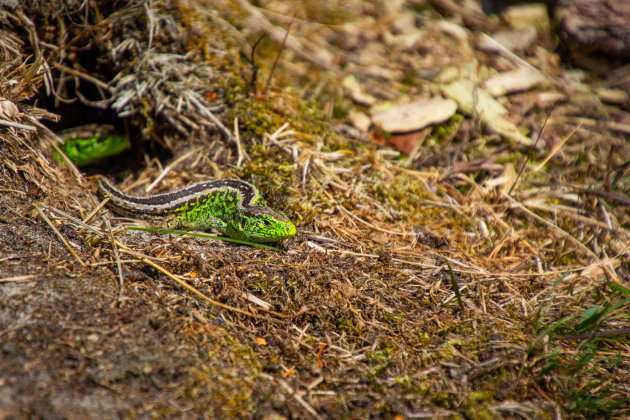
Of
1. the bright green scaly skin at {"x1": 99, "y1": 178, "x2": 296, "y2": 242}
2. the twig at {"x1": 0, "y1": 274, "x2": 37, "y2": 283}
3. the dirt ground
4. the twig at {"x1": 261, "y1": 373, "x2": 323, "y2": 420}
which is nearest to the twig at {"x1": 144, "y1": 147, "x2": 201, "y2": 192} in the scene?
the dirt ground

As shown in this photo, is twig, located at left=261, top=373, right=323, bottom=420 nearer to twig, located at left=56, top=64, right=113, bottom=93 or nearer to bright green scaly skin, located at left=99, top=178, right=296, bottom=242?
bright green scaly skin, located at left=99, top=178, right=296, bottom=242

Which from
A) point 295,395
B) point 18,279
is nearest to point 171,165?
point 18,279

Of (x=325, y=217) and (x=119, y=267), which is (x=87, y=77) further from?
(x=325, y=217)

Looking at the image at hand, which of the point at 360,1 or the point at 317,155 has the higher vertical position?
the point at 360,1

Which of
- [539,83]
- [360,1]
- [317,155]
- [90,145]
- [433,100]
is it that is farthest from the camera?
[360,1]

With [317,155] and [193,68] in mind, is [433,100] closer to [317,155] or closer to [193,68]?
[317,155]

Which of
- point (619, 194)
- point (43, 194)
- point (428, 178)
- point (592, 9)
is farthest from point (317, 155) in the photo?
point (592, 9)

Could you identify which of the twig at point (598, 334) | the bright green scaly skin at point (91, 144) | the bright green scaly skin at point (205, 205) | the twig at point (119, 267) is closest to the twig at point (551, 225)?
the twig at point (598, 334)
